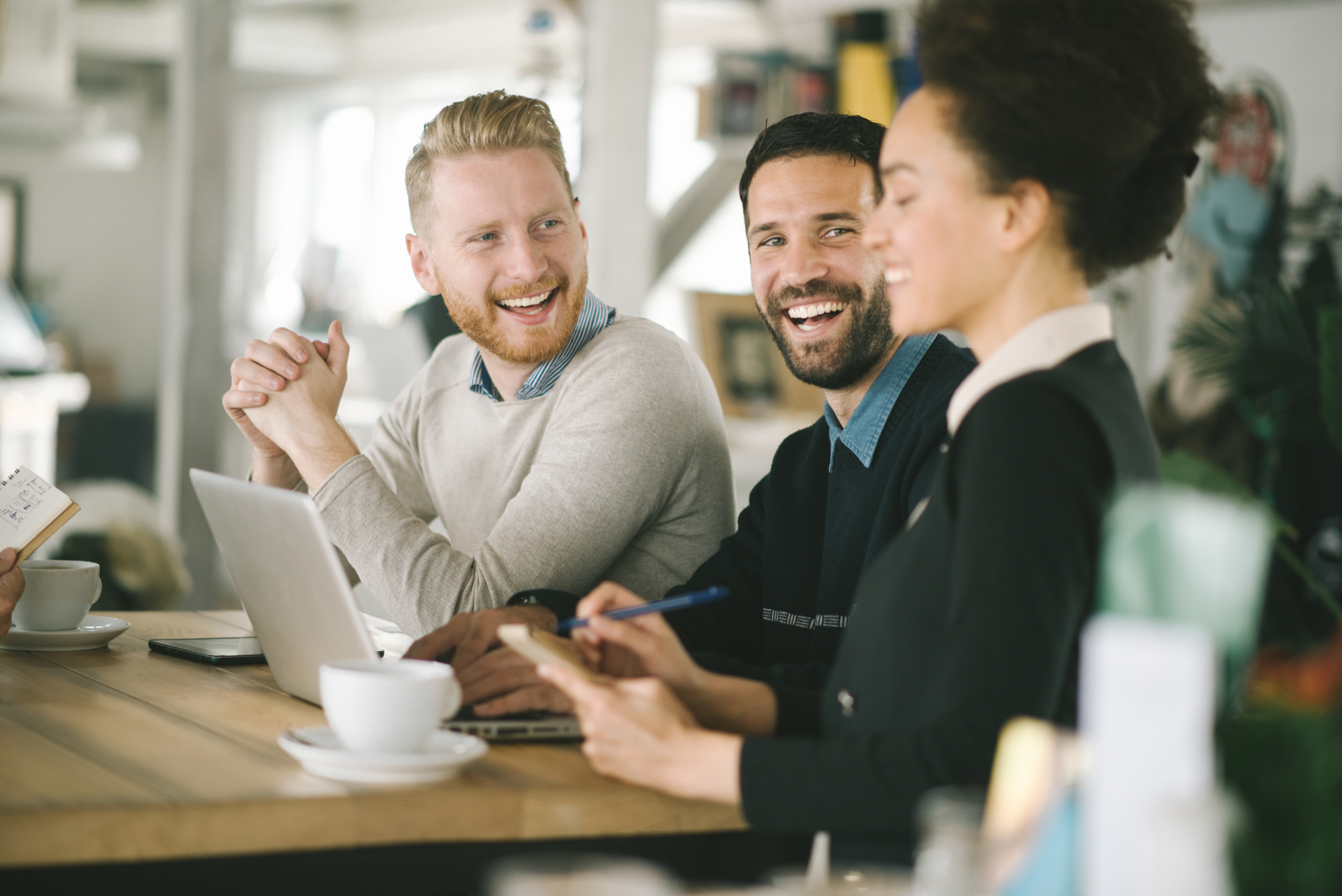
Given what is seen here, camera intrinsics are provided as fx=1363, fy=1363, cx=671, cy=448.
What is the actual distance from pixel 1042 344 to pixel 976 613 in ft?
0.80

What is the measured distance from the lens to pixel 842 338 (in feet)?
5.44

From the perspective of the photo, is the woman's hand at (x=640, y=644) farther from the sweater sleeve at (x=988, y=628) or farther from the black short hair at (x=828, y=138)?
the black short hair at (x=828, y=138)

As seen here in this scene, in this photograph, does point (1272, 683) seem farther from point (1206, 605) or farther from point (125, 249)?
point (125, 249)

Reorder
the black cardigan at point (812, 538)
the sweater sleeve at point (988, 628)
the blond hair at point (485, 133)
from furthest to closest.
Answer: the blond hair at point (485, 133), the black cardigan at point (812, 538), the sweater sleeve at point (988, 628)

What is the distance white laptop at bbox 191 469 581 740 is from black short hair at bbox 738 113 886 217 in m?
0.77

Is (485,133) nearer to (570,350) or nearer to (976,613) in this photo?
(570,350)

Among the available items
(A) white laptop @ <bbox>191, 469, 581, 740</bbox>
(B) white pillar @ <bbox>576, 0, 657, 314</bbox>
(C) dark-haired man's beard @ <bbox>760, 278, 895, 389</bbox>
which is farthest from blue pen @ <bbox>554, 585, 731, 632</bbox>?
(B) white pillar @ <bbox>576, 0, 657, 314</bbox>

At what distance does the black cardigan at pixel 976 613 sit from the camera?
0.97 m

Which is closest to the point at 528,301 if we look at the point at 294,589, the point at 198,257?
the point at 294,589

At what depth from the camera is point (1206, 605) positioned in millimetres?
618

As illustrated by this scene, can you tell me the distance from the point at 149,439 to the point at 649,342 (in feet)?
20.4

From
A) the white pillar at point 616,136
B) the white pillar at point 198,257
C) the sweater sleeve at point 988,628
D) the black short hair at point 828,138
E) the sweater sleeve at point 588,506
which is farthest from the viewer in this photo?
the white pillar at point 198,257

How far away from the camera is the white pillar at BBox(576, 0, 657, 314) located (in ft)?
12.0

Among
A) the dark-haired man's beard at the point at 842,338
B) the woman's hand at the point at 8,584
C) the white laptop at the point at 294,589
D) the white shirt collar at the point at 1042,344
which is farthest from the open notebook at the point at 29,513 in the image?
the white shirt collar at the point at 1042,344
